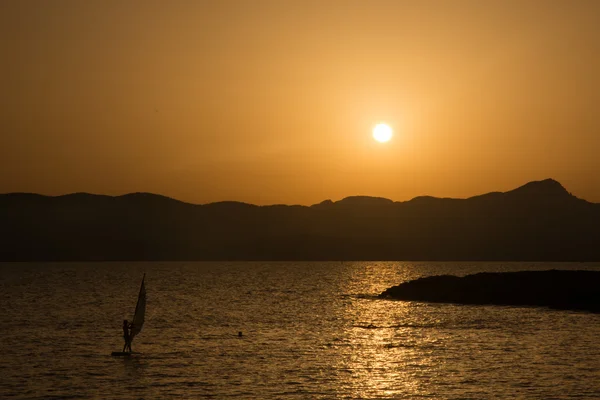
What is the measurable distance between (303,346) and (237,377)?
17.2 m

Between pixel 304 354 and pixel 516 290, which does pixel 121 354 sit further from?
pixel 516 290

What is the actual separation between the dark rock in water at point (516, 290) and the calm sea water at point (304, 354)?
460 inches

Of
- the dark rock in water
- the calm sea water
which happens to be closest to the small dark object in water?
the calm sea water

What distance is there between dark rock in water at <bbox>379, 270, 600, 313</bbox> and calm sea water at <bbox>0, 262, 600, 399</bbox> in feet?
38.3

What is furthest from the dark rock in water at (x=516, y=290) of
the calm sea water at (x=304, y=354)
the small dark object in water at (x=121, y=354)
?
the small dark object in water at (x=121, y=354)

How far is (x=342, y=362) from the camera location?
192 ft

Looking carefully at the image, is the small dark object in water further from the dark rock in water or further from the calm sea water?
the dark rock in water

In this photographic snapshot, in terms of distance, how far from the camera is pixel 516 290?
413ft

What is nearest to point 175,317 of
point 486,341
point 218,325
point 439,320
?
point 218,325

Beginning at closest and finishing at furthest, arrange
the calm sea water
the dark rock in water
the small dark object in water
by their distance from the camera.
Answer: the calm sea water
the small dark object in water
the dark rock in water

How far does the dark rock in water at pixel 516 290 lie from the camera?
381ft

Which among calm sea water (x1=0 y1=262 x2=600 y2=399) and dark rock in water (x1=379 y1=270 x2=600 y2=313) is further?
dark rock in water (x1=379 y1=270 x2=600 y2=313)

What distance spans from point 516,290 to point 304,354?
7197 cm

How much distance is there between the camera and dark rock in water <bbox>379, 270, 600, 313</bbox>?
116 meters
